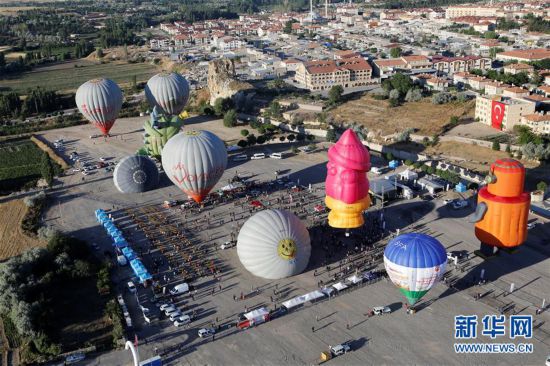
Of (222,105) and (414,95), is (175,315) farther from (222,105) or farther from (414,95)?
(414,95)

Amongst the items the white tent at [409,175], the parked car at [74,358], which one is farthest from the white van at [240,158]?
the parked car at [74,358]

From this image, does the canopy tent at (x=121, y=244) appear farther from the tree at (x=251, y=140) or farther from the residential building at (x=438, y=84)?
the residential building at (x=438, y=84)

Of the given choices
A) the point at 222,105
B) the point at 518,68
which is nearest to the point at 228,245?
the point at 222,105

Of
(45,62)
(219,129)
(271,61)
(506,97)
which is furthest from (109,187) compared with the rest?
(45,62)

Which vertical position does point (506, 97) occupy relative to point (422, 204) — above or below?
above

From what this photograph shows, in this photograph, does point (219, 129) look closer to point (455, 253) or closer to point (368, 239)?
point (368, 239)

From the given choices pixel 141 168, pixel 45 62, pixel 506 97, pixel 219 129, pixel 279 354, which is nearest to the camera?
pixel 279 354
